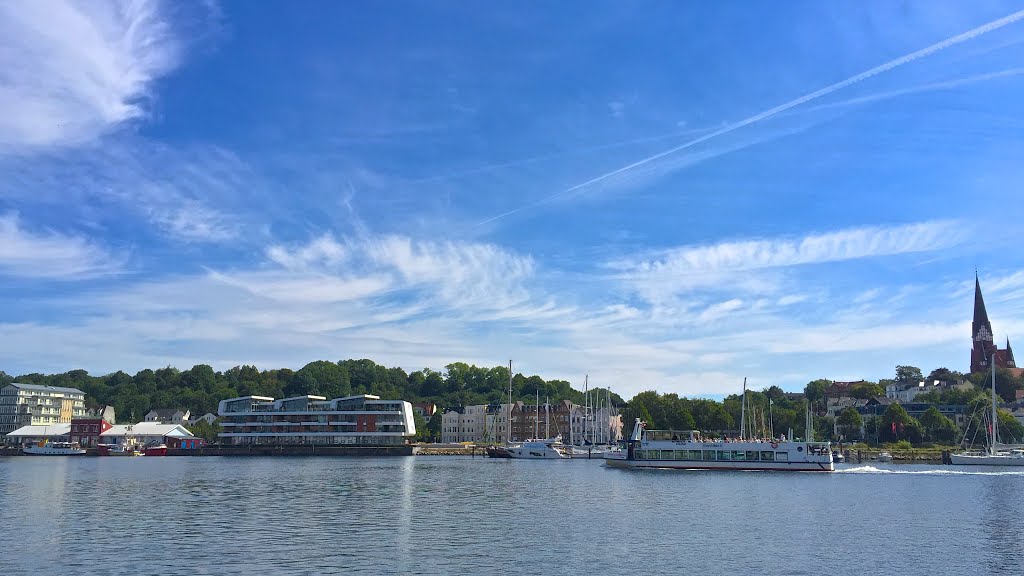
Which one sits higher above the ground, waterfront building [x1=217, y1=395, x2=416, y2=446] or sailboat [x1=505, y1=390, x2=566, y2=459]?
waterfront building [x1=217, y1=395, x2=416, y2=446]

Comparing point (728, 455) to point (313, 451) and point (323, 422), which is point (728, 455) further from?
point (323, 422)

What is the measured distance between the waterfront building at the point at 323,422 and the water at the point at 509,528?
10089cm

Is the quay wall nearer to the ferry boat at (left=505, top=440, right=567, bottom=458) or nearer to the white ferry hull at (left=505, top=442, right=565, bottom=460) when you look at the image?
the ferry boat at (left=505, top=440, right=567, bottom=458)

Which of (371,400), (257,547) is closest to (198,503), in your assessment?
(257,547)

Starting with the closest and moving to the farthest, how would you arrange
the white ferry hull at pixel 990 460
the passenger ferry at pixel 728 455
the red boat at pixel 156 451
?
the passenger ferry at pixel 728 455, the white ferry hull at pixel 990 460, the red boat at pixel 156 451

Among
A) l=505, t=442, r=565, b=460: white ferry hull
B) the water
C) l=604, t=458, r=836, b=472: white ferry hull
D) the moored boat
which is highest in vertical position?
the water

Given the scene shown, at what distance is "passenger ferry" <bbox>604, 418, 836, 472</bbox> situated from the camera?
109 m

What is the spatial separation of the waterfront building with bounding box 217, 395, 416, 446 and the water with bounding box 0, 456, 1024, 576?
101 metres

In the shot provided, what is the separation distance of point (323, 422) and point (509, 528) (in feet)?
493

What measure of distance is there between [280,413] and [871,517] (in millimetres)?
161530

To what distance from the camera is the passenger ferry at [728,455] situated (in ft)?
357

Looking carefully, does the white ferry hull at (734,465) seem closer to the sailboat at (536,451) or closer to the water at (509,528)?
the water at (509,528)

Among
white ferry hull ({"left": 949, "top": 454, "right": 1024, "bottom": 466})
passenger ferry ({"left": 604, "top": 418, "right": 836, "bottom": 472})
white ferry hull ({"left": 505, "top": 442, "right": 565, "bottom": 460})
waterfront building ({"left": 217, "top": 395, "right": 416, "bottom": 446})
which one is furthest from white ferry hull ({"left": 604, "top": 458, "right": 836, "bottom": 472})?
waterfront building ({"left": 217, "top": 395, "right": 416, "bottom": 446})

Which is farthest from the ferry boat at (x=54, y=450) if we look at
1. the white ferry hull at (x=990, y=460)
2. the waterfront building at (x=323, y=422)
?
the white ferry hull at (x=990, y=460)
